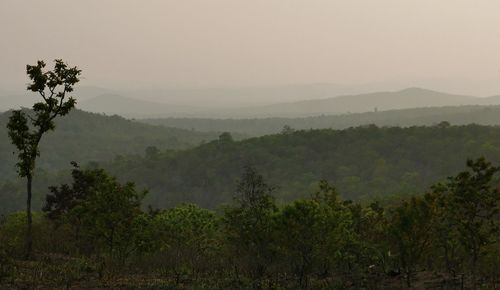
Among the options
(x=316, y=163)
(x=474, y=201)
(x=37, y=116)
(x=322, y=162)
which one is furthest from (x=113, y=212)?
A: (x=322, y=162)

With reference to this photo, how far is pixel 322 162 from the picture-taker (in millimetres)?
169250

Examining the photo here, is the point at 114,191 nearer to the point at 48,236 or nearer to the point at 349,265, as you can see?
the point at 349,265

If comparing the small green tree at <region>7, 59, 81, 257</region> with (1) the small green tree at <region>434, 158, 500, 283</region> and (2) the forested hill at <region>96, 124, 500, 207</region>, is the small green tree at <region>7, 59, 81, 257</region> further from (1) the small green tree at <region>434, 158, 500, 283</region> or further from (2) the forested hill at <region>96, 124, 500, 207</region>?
(2) the forested hill at <region>96, 124, 500, 207</region>

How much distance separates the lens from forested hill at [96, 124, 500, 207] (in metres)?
148

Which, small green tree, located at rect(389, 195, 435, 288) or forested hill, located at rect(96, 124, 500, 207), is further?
forested hill, located at rect(96, 124, 500, 207)

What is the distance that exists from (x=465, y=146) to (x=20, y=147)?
136 m

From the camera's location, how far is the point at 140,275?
30.2 m

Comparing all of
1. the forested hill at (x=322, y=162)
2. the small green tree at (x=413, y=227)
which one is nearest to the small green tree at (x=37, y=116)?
the small green tree at (x=413, y=227)

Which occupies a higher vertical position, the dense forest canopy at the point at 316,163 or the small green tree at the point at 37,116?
the small green tree at the point at 37,116

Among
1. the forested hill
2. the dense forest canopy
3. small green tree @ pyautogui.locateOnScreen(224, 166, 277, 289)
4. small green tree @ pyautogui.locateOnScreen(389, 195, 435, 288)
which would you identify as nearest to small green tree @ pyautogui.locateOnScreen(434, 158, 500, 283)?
small green tree @ pyautogui.locateOnScreen(389, 195, 435, 288)

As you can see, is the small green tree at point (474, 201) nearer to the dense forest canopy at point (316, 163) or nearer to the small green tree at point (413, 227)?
the small green tree at point (413, 227)

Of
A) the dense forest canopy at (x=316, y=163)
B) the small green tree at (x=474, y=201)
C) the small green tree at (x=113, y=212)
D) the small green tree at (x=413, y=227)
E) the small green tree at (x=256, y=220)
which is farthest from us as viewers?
the dense forest canopy at (x=316, y=163)

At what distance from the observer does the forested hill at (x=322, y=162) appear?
148 meters

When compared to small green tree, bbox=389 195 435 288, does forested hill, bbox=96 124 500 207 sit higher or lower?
lower
